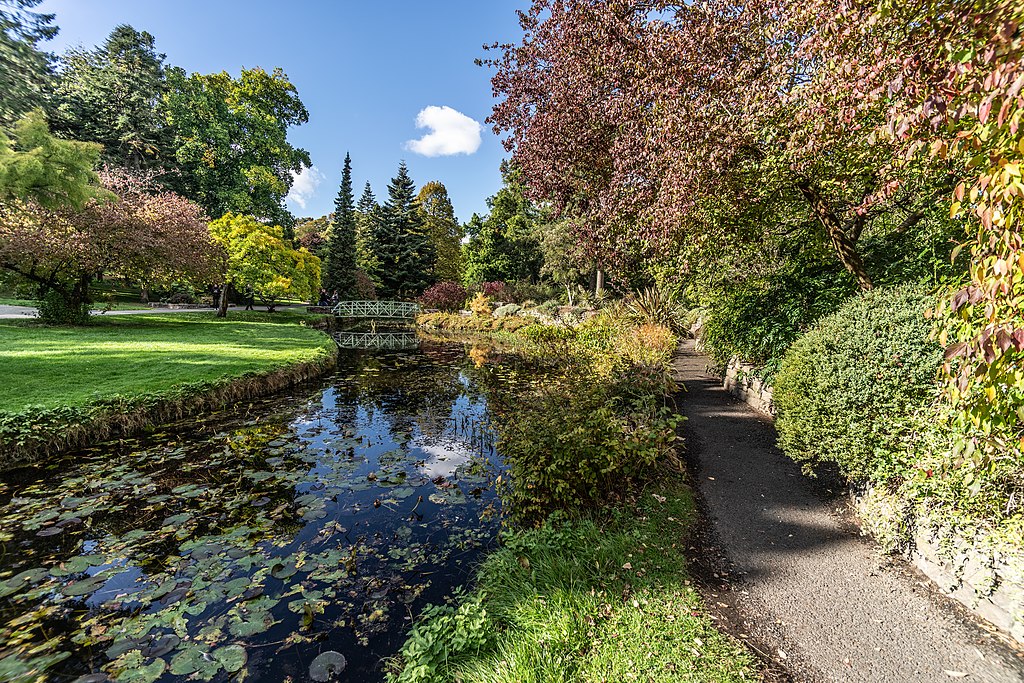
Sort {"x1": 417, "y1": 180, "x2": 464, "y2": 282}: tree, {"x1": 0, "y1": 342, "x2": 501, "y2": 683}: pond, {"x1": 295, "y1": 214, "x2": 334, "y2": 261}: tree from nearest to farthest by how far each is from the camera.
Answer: {"x1": 0, "y1": 342, "x2": 501, "y2": 683}: pond < {"x1": 417, "y1": 180, "x2": 464, "y2": 282}: tree < {"x1": 295, "y1": 214, "x2": 334, "y2": 261}: tree

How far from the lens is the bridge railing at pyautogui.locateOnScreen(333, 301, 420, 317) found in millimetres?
31303

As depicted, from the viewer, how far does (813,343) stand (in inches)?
187

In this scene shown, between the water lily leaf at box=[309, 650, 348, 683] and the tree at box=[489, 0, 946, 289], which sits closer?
the water lily leaf at box=[309, 650, 348, 683]

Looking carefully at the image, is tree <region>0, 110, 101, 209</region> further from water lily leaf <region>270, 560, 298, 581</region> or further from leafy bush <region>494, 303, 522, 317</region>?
leafy bush <region>494, 303, 522, 317</region>

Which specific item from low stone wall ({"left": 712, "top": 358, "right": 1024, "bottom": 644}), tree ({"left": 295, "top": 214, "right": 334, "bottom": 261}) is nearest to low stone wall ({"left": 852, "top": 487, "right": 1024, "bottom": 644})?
low stone wall ({"left": 712, "top": 358, "right": 1024, "bottom": 644})

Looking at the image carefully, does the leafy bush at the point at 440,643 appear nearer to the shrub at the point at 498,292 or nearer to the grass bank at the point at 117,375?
the grass bank at the point at 117,375

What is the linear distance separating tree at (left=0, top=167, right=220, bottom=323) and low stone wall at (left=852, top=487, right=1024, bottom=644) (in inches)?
731


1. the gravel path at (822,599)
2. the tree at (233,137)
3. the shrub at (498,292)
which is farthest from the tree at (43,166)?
the shrub at (498,292)

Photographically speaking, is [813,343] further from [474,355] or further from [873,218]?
[474,355]

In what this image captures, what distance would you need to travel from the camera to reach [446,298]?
104 ft

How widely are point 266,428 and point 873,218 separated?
36.2 ft

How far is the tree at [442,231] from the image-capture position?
39750mm

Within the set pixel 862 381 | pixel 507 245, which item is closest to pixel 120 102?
pixel 507 245

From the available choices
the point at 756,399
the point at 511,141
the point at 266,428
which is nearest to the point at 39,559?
the point at 266,428
